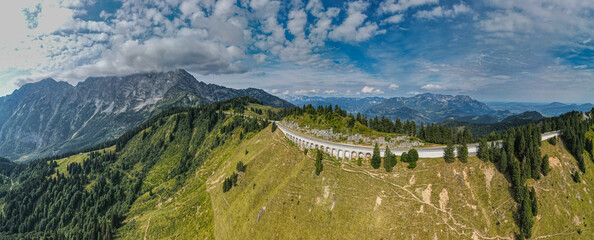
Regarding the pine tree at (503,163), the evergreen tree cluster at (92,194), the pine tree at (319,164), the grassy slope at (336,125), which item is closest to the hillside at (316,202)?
the evergreen tree cluster at (92,194)

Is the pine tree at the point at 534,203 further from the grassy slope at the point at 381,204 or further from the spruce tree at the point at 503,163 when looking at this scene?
the spruce tree at the point at 503,163

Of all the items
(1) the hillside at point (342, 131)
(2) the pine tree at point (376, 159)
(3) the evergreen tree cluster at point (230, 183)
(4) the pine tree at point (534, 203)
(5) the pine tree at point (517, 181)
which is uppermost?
(1) the hillside at point (342, 131)

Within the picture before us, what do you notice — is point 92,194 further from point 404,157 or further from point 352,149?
point 404,157

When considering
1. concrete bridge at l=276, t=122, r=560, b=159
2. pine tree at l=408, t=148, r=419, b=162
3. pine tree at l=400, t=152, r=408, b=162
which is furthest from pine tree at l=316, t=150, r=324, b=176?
pine tree at l=408, t=148, r=419, b=162

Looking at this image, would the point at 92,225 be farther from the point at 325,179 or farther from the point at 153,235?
the point at 325,179

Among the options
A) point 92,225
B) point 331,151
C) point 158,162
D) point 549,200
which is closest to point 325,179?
point 331,151

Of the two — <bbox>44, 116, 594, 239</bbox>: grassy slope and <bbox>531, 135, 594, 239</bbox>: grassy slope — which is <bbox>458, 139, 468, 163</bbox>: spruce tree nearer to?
<bbox>44, 116, 594, 239</bbox>: grassy slope

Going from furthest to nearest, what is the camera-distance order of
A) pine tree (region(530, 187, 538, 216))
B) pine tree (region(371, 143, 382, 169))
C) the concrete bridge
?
the concrete bridge, pine tree (region(371, 143, 382, 169)), pine tree (region(530, 187, 538, 216))

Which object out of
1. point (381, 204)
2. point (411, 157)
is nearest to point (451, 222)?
point (381, 204)
